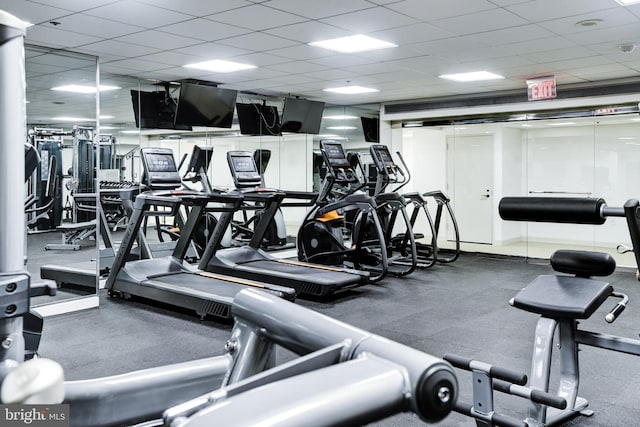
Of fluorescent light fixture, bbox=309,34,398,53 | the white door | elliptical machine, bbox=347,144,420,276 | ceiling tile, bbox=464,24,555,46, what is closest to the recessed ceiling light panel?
fluorescent light fixture, bbox=309,34,398,53

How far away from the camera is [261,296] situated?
0.99 metres

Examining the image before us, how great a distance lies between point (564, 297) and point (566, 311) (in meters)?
0.16

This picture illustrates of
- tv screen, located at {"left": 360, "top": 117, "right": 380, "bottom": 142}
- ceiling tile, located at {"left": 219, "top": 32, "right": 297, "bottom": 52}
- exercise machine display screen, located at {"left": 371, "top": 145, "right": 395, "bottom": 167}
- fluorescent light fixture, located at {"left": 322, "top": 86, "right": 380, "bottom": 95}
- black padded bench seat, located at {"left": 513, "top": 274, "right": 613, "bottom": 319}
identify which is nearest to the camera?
black padded bench seat, located at {"left": 513, "top": 274, "right": 613, "bottom": 319}

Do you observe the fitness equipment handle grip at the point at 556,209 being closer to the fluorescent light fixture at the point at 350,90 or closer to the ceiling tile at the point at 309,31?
the ceiling tile at the point at 309,31

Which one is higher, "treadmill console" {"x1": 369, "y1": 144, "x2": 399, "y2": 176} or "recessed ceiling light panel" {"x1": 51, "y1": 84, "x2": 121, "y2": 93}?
"recessed ceiling light panel" {"x1": 51, "y1": 84, "x2": 121, "y2": 93}

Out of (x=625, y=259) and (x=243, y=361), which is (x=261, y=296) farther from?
(x=625, y=259)

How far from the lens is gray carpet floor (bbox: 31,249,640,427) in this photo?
352cm

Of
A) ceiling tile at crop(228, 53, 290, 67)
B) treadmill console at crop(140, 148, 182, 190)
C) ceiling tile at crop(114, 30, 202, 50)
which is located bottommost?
treadmill console at crop(140, 148, 182, 190)

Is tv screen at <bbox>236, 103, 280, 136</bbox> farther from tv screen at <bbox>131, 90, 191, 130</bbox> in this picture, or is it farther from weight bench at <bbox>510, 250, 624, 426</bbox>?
weight bench at <bbox>510, 250, 624, 426</bbox>

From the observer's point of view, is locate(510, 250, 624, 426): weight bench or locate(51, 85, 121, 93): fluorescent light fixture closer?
locate(510, 250, 624, 426): weight bench

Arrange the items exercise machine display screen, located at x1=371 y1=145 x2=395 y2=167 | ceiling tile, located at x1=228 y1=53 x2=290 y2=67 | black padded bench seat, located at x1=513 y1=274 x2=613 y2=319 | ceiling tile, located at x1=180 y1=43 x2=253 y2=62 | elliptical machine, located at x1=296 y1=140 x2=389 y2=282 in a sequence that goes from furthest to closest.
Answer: exercise machine display screen, located at x1=371 y1=145 x2=395 y2=167 < elliptical machine, located at x1=296 y1=140 x2=389 y2=282 < ceiling tile, located at x1=228 y1=53 x2=290 y2=67 < ceiling tile, located at x1=180 y1=43 x2=253 y2=62 < black padded bench seat, located at x1=513 y1=274 x2=613 y2=319

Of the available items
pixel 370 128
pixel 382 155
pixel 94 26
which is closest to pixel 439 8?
pixel 94 26

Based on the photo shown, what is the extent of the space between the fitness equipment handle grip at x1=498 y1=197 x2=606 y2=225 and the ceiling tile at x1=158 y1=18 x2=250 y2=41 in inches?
132

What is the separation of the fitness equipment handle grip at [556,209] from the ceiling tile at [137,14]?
3.28 meters
